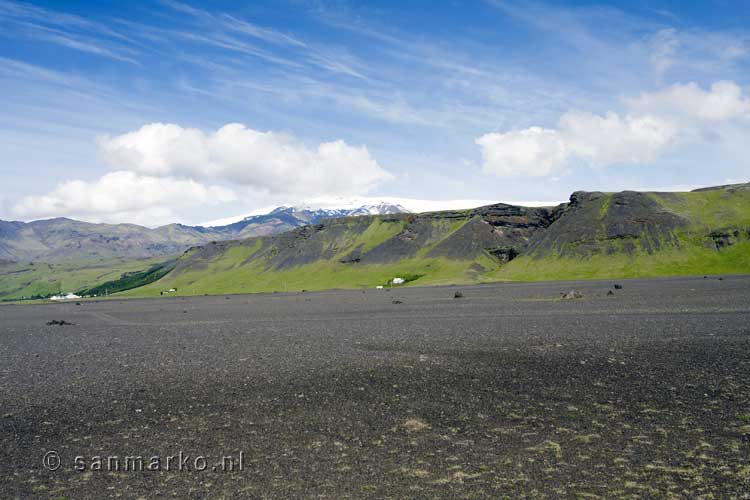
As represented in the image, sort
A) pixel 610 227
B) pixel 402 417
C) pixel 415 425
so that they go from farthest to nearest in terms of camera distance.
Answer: pixel 610 227, pixel 402 417, pixel 415 425

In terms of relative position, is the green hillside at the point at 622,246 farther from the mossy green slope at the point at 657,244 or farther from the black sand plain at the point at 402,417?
the black sand plain at the point at 402,417

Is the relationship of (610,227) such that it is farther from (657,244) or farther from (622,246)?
(657,244)

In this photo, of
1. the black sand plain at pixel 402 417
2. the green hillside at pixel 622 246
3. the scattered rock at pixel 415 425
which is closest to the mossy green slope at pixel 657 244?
the green hillside at pixel 622 246

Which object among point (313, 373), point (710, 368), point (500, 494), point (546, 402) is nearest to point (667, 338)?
point (710, 368)

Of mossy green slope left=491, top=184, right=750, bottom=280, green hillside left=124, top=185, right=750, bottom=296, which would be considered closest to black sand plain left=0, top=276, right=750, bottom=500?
mossy green slope left=491, top=184, right=750, bottom=280

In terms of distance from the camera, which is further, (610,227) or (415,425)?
(610,227)

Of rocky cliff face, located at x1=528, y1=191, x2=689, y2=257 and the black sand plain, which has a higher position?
rocky cliff face, located at x1=528, y1=191, x2=689, y2=257

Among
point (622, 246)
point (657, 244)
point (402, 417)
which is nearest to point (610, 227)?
point (622, 246)

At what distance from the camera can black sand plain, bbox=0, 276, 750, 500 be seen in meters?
12.8

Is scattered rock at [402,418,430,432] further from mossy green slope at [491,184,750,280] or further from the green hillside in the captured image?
the green hillside

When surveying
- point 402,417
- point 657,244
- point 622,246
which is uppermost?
point 657,244

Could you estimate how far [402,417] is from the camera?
1825 cm

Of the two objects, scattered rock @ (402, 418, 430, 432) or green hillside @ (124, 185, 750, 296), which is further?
green hillside @ (124, 185, 750, 296)

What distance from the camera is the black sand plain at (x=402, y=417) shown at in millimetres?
12844
